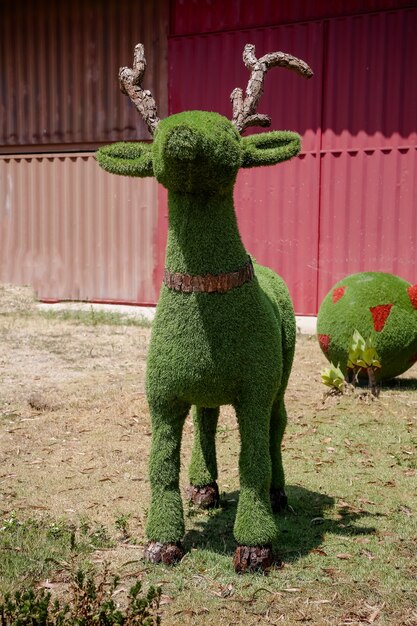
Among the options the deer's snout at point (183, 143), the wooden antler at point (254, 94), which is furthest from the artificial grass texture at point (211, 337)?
the wooden antler at point (254, 94)

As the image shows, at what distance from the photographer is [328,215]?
11016 mm

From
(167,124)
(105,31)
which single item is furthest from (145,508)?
(105,31)

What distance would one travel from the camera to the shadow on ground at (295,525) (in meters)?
4.16

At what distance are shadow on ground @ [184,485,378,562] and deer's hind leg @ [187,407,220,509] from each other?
0.29 feet

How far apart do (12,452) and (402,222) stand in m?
6.66

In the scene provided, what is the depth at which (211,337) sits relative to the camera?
3.72 meters

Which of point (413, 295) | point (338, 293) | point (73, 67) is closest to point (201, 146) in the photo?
point (338, 293)

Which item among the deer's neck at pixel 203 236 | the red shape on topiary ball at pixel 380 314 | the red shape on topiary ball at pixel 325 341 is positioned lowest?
the red shape on topiary ball at pixel 325 341

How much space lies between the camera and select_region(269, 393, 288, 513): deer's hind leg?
453 cm

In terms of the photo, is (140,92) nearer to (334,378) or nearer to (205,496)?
(205,496)

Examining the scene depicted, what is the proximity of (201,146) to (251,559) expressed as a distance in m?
1.95

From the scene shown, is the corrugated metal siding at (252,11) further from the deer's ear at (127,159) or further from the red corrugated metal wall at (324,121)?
the deer's ear at (127,159)

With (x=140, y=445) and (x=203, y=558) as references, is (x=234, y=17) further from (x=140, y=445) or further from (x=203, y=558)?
(x=203, y=558)

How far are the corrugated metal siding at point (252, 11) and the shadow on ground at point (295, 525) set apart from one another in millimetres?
7767
